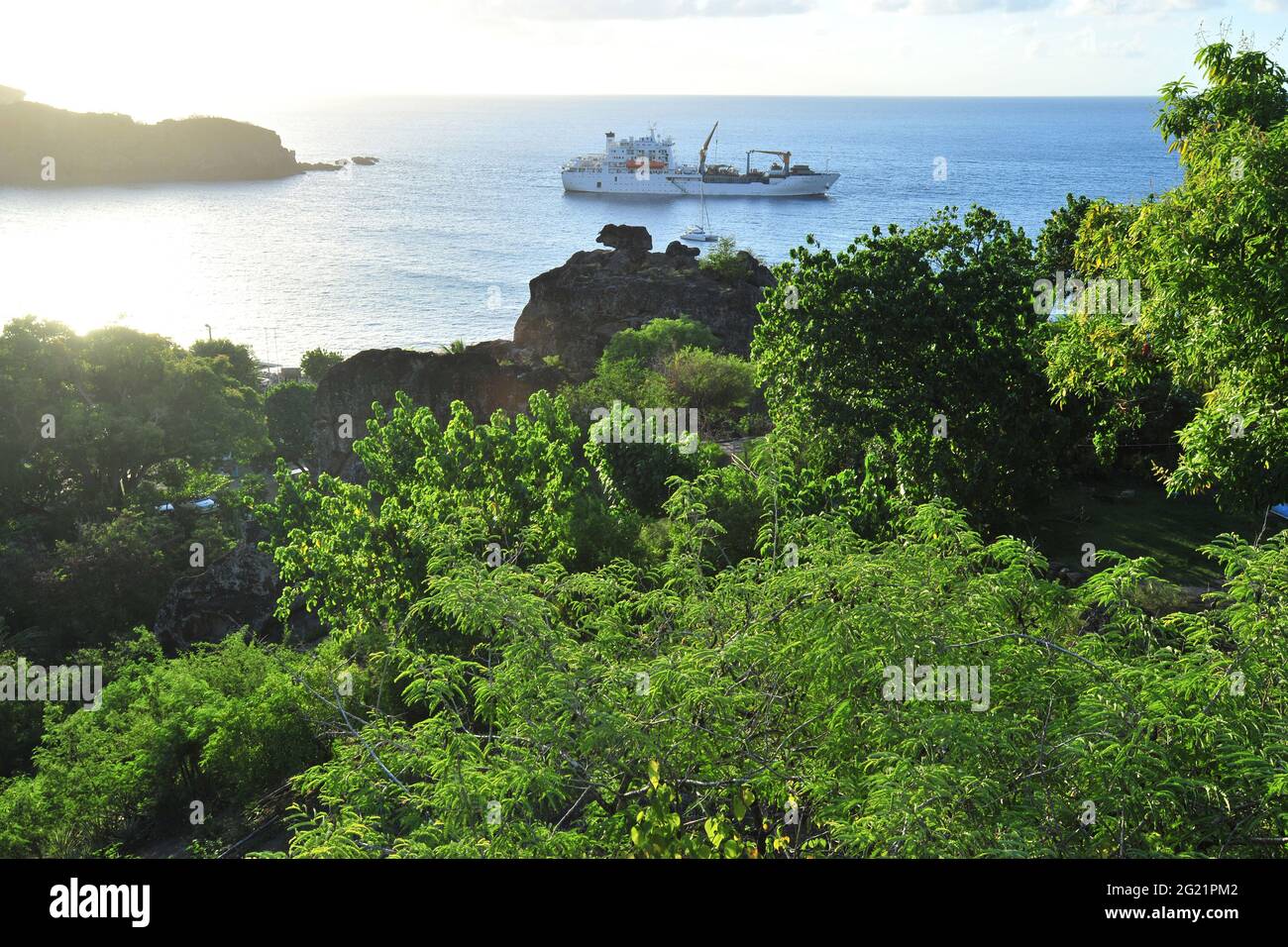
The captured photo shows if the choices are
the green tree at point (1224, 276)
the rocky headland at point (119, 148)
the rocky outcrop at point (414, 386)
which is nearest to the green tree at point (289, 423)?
the rocky outcrop at point (414, 386)

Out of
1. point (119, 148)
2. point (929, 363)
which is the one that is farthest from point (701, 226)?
point (929, 363)

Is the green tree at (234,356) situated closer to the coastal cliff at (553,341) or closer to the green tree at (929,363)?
the coastal cliff at (553,341)

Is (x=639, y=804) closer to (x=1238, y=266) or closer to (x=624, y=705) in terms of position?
(x=624, y=705)

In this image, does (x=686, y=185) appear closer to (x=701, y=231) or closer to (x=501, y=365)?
(x=701, y=231)

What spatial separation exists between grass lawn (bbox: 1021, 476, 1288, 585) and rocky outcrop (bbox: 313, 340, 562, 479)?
2092cm

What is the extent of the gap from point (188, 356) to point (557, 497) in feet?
96.8

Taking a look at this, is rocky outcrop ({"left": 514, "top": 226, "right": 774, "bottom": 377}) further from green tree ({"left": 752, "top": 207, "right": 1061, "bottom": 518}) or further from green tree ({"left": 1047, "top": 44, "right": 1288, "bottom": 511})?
green tree ({"left": 1047, "top": 44, "right": 1288, "bottom": 511})

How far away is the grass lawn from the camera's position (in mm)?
20078

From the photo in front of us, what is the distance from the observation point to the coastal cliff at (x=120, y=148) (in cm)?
16788

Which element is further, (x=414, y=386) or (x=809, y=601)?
(x=414, y=386)

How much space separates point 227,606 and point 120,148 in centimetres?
17522

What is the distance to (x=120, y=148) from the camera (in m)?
174
